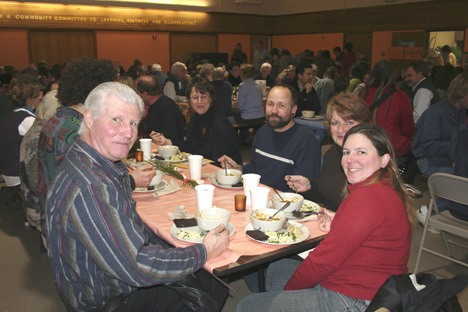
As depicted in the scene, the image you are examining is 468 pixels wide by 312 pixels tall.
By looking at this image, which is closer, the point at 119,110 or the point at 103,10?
the point at 119,110

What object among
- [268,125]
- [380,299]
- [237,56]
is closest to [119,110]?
[380,299]

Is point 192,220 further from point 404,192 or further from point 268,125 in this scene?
point 268,125

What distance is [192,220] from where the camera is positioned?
2.11 m

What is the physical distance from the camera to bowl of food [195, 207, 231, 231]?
1.98 meters

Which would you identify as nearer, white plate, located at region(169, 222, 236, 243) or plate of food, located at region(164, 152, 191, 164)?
white plate, located at region(169, 222, 236, 243)

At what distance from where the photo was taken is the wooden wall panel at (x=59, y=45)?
12031mm

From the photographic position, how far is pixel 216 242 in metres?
1.81

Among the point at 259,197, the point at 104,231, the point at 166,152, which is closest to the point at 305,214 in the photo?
the point at 259,197

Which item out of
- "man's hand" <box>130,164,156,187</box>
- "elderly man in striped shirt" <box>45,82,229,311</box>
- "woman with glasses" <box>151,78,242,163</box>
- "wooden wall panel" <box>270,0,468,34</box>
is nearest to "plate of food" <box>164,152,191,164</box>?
"woman with glasses" <box>151,78,242,163</box>

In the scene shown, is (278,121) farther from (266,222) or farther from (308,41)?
(308,41)

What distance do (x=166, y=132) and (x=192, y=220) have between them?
2.57 meters

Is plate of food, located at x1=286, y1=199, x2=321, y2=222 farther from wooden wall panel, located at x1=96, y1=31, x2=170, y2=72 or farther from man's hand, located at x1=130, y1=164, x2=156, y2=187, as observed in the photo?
wooden wall panel, located at x1=96, y1=31, x2=170, y2=72

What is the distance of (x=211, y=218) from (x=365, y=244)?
2.36 feet

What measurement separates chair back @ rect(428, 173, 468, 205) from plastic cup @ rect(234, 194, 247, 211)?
4.84ft
